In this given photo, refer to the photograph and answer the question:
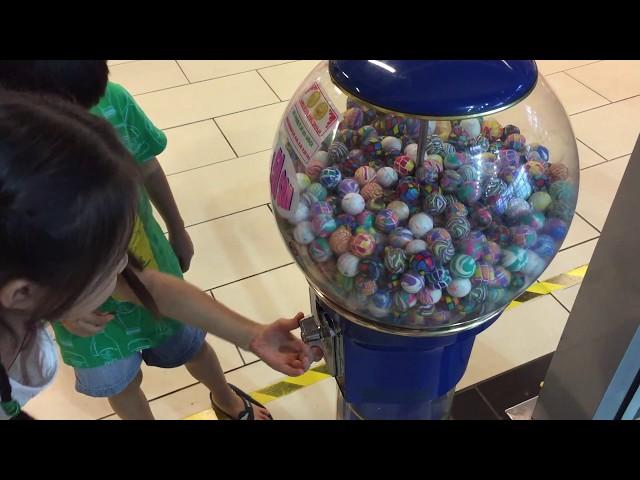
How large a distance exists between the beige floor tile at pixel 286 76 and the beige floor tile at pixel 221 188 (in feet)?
1.67

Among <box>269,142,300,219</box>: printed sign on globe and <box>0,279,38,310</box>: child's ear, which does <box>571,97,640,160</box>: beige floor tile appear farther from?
<box>0,279,38,310</box>: child's ear

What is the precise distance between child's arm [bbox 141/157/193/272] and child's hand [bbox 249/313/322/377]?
1.53ft

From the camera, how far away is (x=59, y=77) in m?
0.90

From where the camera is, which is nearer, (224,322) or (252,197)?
(224,322)

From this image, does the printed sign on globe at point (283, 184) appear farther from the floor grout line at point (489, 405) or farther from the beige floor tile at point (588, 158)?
the beige floor tile at point (588, 158)

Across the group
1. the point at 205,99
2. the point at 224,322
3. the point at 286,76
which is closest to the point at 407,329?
the point at 224,322

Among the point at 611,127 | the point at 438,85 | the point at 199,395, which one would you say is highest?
the point at 438,85

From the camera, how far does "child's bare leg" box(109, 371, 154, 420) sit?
1.27 metres

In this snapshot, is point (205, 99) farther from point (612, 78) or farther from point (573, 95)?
point (612, 78)

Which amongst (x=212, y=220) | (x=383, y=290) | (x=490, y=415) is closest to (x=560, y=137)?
(x=383, y=290)

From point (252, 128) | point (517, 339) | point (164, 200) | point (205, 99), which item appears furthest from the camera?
point (205, 99)

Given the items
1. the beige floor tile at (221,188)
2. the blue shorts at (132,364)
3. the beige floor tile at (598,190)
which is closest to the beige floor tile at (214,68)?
the beige floor tile at (221,188)

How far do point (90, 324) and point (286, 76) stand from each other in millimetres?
2106

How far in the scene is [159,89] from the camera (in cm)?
282
